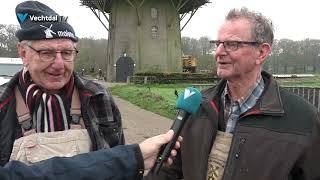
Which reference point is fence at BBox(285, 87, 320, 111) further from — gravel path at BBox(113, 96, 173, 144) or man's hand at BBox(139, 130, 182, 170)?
man's hand at BBox(139, 130, 182, 170)

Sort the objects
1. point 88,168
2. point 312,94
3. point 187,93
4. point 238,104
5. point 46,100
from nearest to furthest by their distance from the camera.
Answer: point 88,168 → point 187,93 → point 46,100 → point 238,104 → point 312,94

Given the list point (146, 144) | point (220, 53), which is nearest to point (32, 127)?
point (146, 144)

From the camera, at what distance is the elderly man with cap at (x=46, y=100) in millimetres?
→ 2504

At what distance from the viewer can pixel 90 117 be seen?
2.69m

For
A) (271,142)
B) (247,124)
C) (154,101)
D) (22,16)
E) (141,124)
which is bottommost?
(141,124)

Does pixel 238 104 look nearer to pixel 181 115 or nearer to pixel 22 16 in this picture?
pixel 181 115

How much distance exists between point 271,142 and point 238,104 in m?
0.43

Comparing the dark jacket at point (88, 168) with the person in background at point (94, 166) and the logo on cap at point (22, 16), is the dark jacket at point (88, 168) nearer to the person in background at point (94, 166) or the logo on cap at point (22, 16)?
the person in background at point (94, 166)

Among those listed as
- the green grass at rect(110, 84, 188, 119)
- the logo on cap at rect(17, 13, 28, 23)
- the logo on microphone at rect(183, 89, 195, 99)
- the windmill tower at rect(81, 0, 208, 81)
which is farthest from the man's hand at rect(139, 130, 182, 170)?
the windmill tower at rect(81, 0, 208, 81)

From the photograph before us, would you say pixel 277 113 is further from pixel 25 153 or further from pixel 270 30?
pixel 25 153

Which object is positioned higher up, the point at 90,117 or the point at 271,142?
the point at 90,117

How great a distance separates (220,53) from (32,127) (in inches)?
56.6

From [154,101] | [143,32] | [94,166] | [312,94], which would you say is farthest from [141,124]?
[143,32]

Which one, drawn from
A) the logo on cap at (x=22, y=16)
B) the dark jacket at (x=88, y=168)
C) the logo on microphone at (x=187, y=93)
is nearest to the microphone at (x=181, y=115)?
the logo on microphone at (x=187, y=93)
